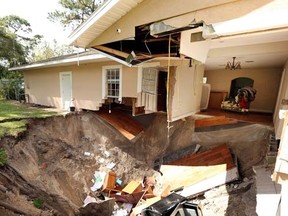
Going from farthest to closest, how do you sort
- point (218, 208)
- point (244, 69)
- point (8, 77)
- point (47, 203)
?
1. point (8, 77)
2. point (244, 69)
3. point (218, 208)
4. point (47, 203)

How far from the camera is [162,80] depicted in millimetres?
8680

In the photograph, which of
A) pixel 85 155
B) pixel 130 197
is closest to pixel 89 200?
pixel 130 197

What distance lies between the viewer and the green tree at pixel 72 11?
54.5 ft

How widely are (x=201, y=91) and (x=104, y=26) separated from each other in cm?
706

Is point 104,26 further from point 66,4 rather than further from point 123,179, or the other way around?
point 66,4

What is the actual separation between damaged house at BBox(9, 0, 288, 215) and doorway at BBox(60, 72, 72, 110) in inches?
2.5

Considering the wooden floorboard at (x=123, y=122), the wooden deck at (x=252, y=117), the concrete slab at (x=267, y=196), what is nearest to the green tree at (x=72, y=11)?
the wooden floorboard at (x=123, y=122)

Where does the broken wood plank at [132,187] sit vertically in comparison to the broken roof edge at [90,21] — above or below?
below

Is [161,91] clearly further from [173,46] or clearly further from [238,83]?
[238,83]

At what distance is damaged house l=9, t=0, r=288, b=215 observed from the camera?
2742mm

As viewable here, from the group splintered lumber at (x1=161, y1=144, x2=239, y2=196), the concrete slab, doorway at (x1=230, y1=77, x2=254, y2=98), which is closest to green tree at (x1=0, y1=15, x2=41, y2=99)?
splintered lumber at (x1=161, y1=144, x2=239, y2=196)

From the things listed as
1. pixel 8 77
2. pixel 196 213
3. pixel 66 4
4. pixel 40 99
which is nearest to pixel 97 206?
pixel 196 213

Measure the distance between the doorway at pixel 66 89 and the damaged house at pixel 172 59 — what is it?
6 centimetres

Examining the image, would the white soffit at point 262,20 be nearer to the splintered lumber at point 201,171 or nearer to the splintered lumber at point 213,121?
the splintered lumber at point 201,171
